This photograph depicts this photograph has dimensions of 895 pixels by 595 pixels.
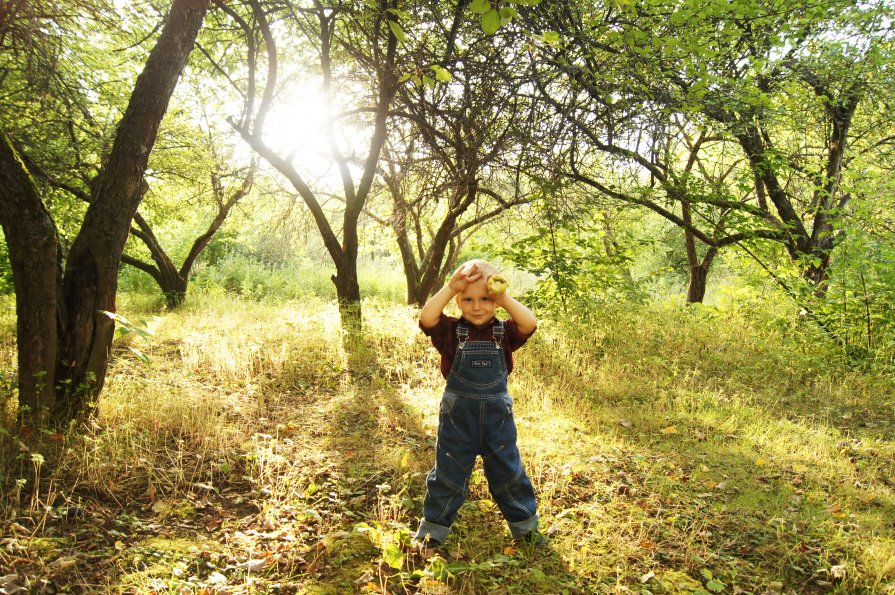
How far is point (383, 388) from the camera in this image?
5930mm

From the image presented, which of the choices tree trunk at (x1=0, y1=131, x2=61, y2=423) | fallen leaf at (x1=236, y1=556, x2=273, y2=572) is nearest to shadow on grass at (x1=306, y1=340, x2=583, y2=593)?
fallen leaf at (x1=236, y1=556, x2=273, y2=572)

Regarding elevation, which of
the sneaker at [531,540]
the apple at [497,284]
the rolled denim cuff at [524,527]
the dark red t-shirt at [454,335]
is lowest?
the sneaker at [531,540]

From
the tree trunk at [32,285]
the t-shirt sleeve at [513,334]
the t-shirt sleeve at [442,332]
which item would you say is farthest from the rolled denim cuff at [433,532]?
the tree trunk at [32,285]

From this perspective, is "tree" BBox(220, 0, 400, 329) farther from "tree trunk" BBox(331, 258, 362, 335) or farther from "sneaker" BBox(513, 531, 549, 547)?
"sneaker" BBox(513, 531, 549, 547)

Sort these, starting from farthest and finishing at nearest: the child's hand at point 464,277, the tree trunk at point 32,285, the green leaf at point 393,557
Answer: the tree trunk at point 32,285 < the child's hand at point 464,277 < the green leaf at point 393,557

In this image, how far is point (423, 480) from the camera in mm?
3904

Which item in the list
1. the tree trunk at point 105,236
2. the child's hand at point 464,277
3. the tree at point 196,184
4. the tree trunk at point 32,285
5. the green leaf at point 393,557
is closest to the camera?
the green leaf at point 393,557

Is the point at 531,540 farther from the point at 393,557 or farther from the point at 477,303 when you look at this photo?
the point at 477,303

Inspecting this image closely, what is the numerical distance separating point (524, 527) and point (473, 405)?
0.85 meters

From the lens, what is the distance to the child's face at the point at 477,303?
303cm

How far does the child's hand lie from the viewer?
299 centimetres

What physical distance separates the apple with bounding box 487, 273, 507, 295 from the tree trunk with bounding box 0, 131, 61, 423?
3246mm

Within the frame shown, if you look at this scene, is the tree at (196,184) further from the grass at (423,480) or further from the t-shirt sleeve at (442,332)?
the t-shirt sleeve at (442,332)

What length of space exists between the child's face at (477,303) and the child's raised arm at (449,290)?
4 cm
